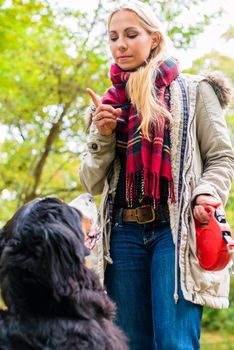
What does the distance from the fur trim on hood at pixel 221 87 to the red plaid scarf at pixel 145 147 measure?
190 millimetres

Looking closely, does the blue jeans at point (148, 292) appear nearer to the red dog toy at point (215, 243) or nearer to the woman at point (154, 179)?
the woman at point (154, 179)

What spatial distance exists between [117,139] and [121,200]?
1.06 feet

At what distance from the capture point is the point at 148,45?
340 cm

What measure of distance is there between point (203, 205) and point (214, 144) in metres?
0.35

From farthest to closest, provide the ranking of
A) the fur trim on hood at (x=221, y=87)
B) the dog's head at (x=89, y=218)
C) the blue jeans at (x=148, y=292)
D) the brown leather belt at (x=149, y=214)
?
the fur trim on hood at (x=221, y=87) < the brown leather belt at (x=149, y=214) < the blue jeans at (x=148, y=292) < the dog's head at (x=89, y=218)

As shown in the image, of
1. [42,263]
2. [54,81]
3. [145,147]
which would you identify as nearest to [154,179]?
[145,147]

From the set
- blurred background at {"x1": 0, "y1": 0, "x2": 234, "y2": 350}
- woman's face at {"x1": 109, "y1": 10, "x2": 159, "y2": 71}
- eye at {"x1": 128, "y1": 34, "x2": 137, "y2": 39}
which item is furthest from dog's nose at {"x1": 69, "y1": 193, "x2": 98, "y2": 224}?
blurred background at {"x1": 0, "y1": 0, "x2": 234, "y2": 350}

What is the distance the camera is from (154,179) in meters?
3.15

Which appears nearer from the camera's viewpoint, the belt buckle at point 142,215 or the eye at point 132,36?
the belt buckle at point 142,215

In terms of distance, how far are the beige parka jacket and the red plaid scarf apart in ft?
0.15

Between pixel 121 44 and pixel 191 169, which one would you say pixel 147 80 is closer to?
pixel 121 44

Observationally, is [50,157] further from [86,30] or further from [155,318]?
[155,318]

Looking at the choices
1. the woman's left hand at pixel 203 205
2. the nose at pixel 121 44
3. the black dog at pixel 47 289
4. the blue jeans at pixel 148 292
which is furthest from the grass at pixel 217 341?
the black dog at pixel 47 289

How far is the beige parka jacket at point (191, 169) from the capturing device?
3.08 metres
